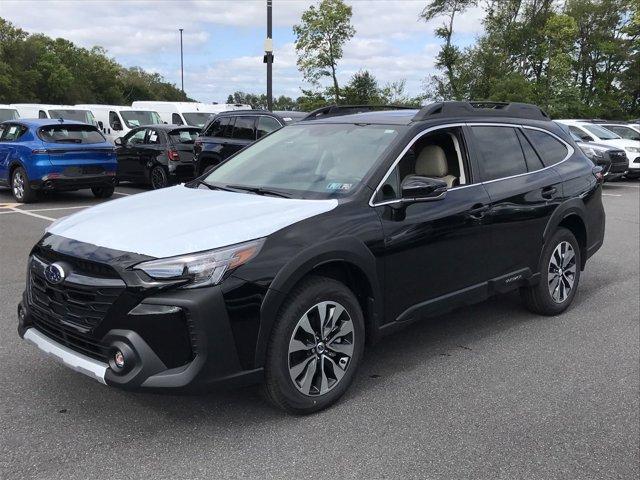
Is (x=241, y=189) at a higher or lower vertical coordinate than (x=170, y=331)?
higher

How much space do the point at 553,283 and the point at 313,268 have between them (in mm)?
2761

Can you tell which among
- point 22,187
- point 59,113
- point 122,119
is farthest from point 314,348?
point 59,113

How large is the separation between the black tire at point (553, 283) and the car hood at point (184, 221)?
2.33 m

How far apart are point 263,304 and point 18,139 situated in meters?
A: 10.8

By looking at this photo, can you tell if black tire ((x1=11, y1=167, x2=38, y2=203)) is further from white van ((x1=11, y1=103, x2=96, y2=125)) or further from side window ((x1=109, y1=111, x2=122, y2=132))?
white van ((x1=11, y1=103, x2=96, y2=125))

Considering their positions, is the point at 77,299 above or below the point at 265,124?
below

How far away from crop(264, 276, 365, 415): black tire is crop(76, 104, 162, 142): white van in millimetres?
17570

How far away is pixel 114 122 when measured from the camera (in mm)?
19844

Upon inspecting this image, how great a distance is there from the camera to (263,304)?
3.06m

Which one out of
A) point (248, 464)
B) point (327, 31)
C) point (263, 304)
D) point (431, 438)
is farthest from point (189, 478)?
point (327, 31)

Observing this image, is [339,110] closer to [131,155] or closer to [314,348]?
[314,348]

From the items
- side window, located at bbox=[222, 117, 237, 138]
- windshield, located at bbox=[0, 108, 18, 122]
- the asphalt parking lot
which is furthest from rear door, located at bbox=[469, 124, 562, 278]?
windshield, located at bbox=[0, 108, 18, 122]

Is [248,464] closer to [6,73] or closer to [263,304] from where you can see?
[263,304]

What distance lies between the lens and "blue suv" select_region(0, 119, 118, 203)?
1151cm
